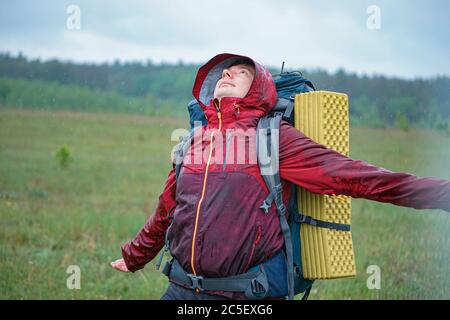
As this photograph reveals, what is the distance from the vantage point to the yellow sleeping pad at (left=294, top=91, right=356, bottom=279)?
3.61 m

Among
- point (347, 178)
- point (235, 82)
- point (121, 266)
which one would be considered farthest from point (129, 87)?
point (347, 178)

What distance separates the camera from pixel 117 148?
19.7 metres

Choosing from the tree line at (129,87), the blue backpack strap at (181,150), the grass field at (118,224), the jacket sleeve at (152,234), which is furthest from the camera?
the tree line at (129,87)

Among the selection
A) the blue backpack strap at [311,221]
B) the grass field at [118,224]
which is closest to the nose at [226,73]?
the blue backpack strap at [311,221]

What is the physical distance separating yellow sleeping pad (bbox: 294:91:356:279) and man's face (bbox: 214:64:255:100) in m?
0.28

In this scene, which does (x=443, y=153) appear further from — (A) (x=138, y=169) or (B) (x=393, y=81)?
(A) (x=138, y=169)

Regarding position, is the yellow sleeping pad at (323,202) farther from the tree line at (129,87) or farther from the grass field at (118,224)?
the tree line at (129,87)

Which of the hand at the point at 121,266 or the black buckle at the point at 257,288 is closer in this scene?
the black buckle at the point at 257,288

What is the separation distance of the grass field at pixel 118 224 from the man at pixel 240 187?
3.58 m

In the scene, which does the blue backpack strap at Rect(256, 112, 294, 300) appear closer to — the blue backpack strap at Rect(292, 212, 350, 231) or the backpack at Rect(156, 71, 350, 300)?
the backpack at Rect(156, 71, 350, 300)

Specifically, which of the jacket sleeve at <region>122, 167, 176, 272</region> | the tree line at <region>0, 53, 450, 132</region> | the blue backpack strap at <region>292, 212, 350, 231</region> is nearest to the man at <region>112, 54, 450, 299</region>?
the blue backpack strap at <region>292, 212, 350, 231</region>

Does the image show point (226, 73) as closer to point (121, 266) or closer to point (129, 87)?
point (121, 266)

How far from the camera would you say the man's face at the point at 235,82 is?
364 cm
